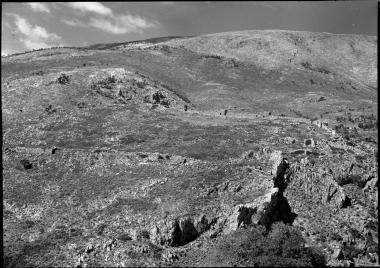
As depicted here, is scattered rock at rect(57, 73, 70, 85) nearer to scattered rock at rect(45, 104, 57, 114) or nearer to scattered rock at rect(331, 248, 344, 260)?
scattered rock at rect(45, 104, 57, 114)

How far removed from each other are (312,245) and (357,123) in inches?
1944

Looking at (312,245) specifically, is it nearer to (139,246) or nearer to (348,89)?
(139,246)

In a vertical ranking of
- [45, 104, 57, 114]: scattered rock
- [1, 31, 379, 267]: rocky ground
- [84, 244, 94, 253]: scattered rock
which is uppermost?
[45, 104, 57, 114]: scattered rock

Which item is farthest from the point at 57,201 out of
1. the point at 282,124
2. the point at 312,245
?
the point at 282,124

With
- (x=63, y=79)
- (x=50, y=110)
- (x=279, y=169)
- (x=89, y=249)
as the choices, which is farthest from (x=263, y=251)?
(x=63, y=79)

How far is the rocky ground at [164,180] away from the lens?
34.0 metres

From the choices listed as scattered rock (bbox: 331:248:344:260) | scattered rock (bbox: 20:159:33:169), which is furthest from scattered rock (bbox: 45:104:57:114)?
scattered rock (bbox: 331:248:344:260)

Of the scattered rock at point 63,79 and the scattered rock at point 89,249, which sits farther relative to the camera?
the scattered rock at point 63,79

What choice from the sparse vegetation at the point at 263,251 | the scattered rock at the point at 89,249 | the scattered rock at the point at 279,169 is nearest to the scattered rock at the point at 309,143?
the scattered rock at the point at 279,169

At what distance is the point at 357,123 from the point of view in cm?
7844

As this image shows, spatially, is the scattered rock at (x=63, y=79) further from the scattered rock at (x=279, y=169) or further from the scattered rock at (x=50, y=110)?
the scattered rock at (x=279, y=169)

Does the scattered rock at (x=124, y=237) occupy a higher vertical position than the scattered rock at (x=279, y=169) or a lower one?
lower

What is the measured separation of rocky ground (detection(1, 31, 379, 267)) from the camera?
34.0 m

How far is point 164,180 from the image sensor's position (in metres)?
42.8
